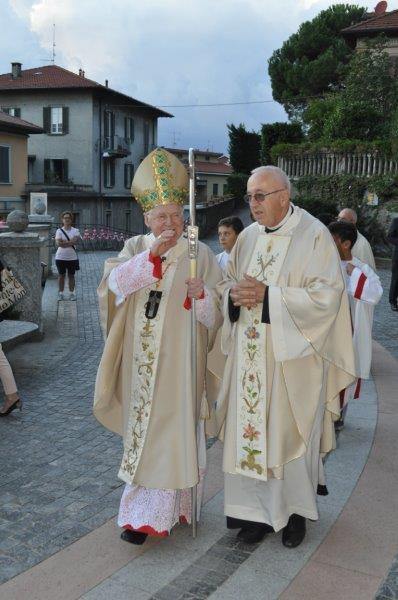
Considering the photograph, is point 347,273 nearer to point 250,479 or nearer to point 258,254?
point 258,254

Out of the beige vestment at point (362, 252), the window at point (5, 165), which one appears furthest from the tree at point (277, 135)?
the beige vestment at point (362, 252)

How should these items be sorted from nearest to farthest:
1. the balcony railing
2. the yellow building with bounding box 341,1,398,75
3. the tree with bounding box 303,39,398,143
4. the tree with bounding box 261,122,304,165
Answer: the balcony railing, the tree with bounding box 303,39,398,143, the tree with bounding box 261,122,304,165, the yellow building with bounding box 341,1,398,75

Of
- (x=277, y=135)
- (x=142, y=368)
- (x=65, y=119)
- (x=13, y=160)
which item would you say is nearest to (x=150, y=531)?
(x=142, y=368)

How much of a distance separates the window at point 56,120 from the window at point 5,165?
693 centimetres

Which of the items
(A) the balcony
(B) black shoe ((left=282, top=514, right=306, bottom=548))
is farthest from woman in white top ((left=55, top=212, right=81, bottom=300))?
(A) the balcony

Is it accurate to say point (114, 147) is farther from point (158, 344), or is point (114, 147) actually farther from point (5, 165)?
point (158, 344)

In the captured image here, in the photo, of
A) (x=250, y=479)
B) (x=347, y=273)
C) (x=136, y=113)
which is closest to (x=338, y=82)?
(x=136, y=113)

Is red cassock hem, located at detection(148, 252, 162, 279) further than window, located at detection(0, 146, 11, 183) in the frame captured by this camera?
No

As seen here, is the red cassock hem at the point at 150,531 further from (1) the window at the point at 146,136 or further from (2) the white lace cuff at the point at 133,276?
(1) the window at the point at 146,136

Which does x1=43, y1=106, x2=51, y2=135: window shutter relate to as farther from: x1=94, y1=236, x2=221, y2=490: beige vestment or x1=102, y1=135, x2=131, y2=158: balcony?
x1=94, y1=236, x2=221, y2=490: beige vestment

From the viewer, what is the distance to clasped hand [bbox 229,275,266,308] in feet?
10.5

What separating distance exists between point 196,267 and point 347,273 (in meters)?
2.14

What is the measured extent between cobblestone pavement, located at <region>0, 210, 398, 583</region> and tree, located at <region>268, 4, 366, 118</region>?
2901cm

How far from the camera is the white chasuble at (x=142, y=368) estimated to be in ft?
11.1
